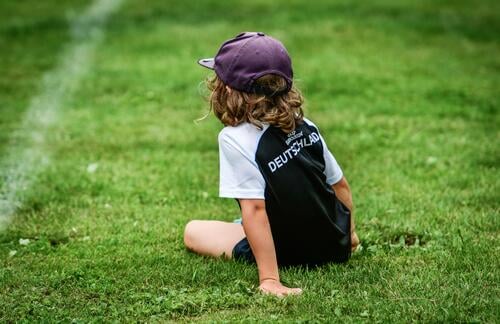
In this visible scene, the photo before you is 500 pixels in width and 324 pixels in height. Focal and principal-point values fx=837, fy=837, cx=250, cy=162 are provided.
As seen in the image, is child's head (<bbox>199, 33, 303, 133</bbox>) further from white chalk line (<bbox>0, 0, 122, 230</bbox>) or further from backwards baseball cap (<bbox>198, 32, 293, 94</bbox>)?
white chalk line (<bbox>0, 0, 122, 230</bbox>)

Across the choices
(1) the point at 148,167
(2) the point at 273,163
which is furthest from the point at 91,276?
(1) the point at 148,167

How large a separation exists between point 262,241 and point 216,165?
2.35 metres

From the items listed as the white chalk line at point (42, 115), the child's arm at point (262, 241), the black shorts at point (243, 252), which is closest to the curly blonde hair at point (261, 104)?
the child's arm at point (262, 241)

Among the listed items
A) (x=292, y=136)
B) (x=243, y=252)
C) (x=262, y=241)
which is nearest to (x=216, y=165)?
(x=243, y=252)

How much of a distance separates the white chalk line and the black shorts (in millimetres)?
1520

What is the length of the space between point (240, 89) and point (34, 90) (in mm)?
4776

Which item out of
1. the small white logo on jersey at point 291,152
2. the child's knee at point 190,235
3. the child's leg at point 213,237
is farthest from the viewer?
the child's knee at point 190,235

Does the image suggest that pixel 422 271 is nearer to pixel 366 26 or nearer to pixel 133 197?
pixel 133 197

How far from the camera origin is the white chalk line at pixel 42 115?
570 centimetres

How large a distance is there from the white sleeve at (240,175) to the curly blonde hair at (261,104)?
13cm

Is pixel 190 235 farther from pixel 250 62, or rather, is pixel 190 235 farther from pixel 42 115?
pixel 42 115

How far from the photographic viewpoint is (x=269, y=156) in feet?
13.0

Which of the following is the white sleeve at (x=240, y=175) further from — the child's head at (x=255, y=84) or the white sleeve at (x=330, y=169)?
the white sleeve at (x=330, y=169)

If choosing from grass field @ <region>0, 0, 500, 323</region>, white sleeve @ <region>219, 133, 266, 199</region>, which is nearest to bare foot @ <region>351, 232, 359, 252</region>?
grass field @ <region>0, 0, 500, 323</region>
